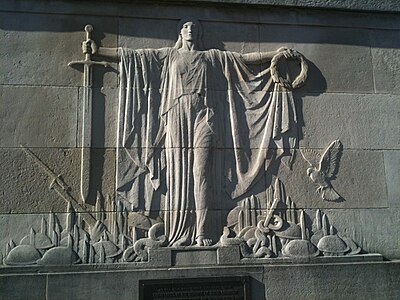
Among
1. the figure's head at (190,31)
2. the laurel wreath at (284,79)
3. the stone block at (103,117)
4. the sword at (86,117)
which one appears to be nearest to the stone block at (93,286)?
the sword at (86,117)

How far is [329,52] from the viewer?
8320 mm

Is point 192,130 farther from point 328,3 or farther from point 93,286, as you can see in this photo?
point 328,3

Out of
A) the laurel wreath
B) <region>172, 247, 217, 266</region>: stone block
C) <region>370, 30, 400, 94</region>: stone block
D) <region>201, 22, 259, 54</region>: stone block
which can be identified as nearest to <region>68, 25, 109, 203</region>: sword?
<region>172, 247, 217, 266</region>: stone block

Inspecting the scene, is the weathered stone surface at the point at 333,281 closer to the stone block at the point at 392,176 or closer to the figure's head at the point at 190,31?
the stone block at the point at 392,176

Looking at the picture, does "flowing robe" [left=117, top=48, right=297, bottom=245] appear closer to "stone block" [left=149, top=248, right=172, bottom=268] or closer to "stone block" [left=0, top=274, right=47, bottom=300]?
"stone block" [left=149, top=248, right=172, bottom=268]

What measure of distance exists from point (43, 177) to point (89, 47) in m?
2.38

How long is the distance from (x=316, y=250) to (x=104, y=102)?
14.5 ft

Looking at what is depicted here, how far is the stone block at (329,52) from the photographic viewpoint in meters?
8.16

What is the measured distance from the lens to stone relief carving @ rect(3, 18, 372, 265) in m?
7.02

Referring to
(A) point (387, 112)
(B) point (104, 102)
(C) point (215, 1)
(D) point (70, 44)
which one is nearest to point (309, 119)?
(A) point (387, 112)

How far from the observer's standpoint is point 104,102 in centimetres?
750

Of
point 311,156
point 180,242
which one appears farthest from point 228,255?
point 311,156

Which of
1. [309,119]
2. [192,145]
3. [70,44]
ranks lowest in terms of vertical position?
[192,145]

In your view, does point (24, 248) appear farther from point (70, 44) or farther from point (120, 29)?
point (120, 29)
